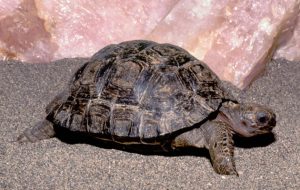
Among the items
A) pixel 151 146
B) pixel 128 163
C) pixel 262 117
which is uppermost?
pixel 262 117

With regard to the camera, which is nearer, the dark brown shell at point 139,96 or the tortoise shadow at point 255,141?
the dark brown shell at point 139,96

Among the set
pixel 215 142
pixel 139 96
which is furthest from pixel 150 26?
pixel 215 142

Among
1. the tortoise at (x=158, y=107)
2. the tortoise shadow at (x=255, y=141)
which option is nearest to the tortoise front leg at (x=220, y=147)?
the tortoise at (x=158, y=107)

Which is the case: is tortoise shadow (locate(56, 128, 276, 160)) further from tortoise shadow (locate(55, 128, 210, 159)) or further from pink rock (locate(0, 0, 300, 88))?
pink rock (locate(0, 0, 300, 88))

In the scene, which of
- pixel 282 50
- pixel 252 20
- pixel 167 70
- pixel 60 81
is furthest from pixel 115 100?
pixel 282 50

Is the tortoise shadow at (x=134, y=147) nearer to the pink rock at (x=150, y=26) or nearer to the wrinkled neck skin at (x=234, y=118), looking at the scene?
the wrinkled neck skin at (x=234, y=118)

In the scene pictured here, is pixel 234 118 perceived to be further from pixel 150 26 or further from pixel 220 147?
A: pixel 150 26

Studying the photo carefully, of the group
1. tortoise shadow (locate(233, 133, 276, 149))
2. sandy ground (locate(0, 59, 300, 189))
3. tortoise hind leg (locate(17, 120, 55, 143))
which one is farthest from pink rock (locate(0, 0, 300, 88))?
tortoise hind leg (locate(17, 120, 55, 143))
